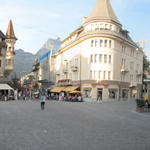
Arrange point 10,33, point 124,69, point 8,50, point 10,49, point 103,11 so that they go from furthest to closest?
point 10,33
point 10,49
point 8,50
point 103,11
point 124,69

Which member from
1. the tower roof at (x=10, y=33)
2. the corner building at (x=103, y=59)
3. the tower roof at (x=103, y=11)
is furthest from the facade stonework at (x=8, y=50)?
the tower roof at (x=103, y=11)

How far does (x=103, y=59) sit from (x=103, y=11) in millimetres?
10961

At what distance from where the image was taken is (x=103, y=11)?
42.3 metres

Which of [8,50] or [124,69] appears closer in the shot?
[124,69]

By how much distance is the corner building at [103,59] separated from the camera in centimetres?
3894

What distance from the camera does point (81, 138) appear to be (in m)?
8.16

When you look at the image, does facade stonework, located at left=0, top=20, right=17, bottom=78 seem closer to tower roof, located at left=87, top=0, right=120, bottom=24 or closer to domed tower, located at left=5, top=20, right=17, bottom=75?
domed tower, located at left=5, top=20, right=17, bottom=75

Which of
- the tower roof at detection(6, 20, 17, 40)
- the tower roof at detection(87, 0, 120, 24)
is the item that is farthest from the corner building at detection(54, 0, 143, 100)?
the tower roof at detection(6, 20, 17, 40)

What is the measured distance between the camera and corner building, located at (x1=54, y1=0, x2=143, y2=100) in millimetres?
38938

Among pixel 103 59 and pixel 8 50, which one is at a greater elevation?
pixel 8 50

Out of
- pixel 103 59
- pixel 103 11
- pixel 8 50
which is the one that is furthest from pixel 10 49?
pixel 103 59

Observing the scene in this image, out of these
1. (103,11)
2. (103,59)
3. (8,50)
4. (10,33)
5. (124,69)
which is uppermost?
(103,11)

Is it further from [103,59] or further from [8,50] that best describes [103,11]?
[8,50]

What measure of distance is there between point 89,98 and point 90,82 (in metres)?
3.14
